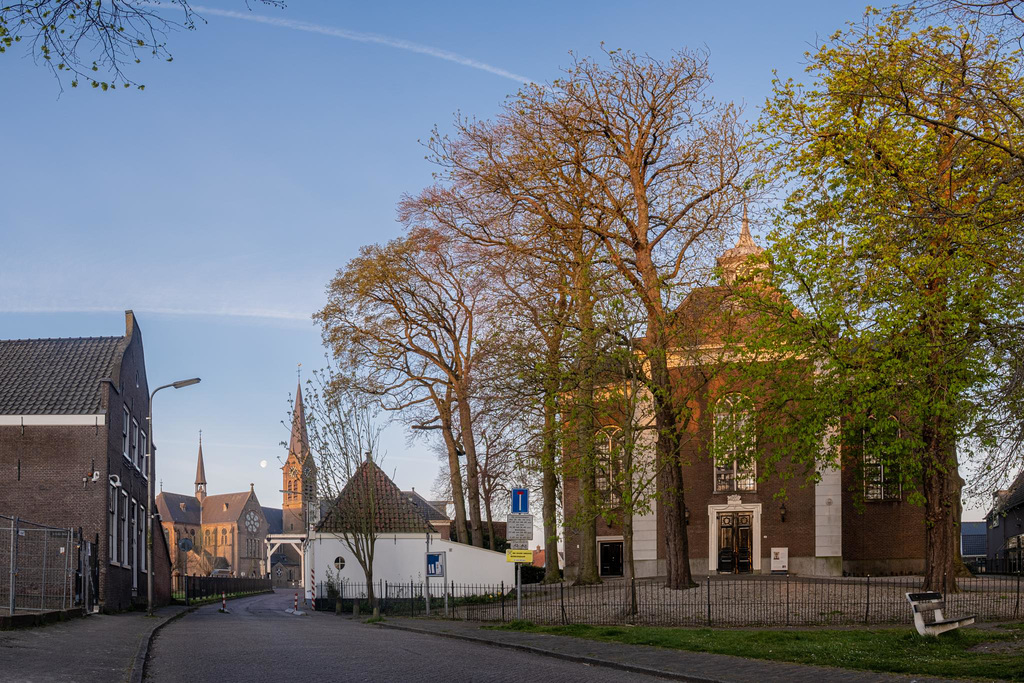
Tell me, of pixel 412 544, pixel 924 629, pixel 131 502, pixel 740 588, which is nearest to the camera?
pixel 924 629

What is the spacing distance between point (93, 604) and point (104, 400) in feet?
20.7

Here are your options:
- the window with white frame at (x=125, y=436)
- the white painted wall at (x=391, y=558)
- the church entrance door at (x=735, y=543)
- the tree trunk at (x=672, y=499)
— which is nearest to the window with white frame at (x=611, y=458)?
the tree trunk at (x=672, y=499)

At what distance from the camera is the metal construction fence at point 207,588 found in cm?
5118

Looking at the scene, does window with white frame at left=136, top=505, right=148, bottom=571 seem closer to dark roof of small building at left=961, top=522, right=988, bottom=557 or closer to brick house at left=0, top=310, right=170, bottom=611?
brick house at left=0, top=310, right=170, bottom=611

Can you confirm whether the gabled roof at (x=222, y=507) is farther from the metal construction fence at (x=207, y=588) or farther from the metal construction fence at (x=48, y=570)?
the metal construction fence at (x=48, y=570)

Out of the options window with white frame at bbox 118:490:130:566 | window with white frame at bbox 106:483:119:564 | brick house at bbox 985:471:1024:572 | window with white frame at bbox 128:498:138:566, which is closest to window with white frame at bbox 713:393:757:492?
window with white frame at bbox 106:483:119:564

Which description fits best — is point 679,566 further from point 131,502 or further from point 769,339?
point 131,502

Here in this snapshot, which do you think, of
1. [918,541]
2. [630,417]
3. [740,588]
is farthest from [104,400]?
[918,541]

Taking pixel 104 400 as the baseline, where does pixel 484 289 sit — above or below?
above

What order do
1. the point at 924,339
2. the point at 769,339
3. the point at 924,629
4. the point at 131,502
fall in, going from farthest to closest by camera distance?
the point at 131,502
the point at 769,339
the point at 924,339
the point at 924,629

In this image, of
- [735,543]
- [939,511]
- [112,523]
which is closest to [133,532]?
[112,523]

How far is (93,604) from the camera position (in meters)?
29.1

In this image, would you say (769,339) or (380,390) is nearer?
(769,339)

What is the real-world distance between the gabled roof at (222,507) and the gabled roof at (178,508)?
60.5 inches
